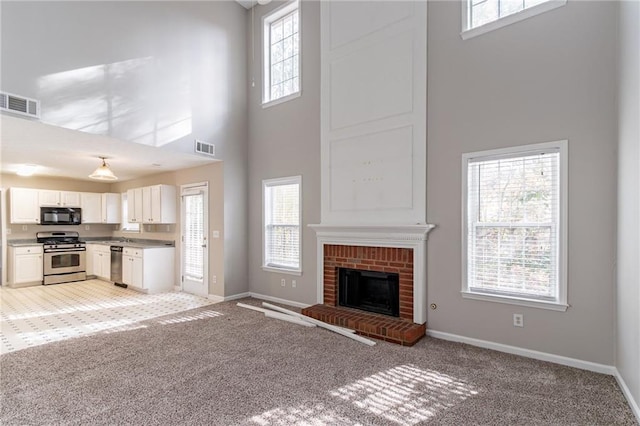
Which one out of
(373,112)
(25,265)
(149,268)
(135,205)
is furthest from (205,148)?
(25,265)

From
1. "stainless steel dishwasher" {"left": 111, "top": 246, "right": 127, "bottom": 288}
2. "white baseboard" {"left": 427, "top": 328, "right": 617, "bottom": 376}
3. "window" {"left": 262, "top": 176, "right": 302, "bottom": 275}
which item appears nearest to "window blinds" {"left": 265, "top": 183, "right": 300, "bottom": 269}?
"window" {"left": 262, "top": 176, "right": 302, "bottom": 275}

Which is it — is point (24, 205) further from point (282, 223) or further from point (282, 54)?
point (282, 54)

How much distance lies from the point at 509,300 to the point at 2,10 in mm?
5973

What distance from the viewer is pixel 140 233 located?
7754 mm

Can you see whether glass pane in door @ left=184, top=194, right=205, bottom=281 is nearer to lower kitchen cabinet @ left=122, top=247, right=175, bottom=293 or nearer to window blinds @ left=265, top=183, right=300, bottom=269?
lower kitchen cabinet @ left=122, top=247, right=175, bottom=293

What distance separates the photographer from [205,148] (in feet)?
17.8

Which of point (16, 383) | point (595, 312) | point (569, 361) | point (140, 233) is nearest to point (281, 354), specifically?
point (16, 383)

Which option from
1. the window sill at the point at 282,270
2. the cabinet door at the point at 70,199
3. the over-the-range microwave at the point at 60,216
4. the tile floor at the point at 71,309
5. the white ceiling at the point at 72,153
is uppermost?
the white ceiling at the point at 72,153

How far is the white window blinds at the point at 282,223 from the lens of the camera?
5477 millimetres

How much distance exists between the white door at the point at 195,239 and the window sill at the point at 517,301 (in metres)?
4.42

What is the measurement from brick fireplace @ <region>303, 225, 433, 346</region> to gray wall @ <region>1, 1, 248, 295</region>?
1903mm

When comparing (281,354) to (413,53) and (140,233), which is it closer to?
(413,53)

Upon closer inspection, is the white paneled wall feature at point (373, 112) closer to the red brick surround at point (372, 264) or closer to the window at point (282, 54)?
the red brick surround at point (372, 264)

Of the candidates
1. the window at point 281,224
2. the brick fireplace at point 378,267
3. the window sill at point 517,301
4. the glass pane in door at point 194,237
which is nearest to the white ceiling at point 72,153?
the glass pane in door at point 194,237
